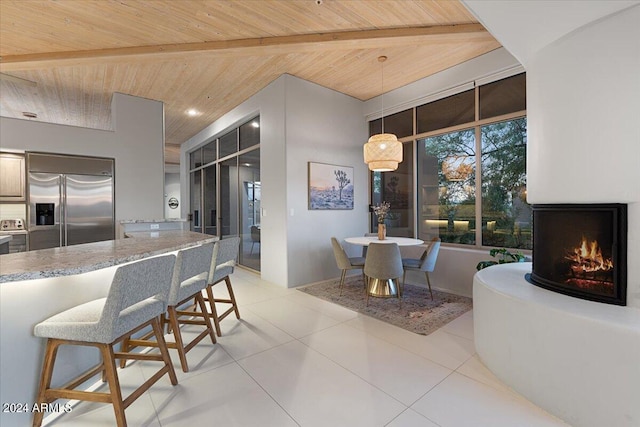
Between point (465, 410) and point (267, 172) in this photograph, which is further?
point (267, 172)

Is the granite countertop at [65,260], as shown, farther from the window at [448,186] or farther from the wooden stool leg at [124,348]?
the window at [448,186]

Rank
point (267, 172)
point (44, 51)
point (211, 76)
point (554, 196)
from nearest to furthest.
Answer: point (554, 196) → point (44, 51) → point (211, 76) → point (267, 172)

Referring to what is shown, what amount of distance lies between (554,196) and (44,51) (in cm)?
573

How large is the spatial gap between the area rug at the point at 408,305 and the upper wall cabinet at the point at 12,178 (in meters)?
4.82

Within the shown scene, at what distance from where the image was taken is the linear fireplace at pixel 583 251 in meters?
1.75

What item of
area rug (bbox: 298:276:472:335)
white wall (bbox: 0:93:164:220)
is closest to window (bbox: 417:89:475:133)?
area rug (bbox: 298:276:472:335)

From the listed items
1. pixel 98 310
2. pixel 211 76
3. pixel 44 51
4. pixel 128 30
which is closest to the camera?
pixel 98 310

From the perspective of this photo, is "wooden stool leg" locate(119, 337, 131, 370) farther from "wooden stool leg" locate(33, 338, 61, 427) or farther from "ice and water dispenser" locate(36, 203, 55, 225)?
"ice and water dispenser" locate(36, 203, 55, 225)

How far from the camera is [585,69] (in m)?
1.84

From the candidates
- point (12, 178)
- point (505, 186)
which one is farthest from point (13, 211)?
point (505, 186)

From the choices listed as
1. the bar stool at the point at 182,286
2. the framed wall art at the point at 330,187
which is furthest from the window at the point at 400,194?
the bar stool at the point at 182,286

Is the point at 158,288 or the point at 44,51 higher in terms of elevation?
the point at 44,51

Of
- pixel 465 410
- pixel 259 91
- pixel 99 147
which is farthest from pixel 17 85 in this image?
pixel 465 410

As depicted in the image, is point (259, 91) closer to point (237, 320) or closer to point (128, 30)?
point (128, 30)
